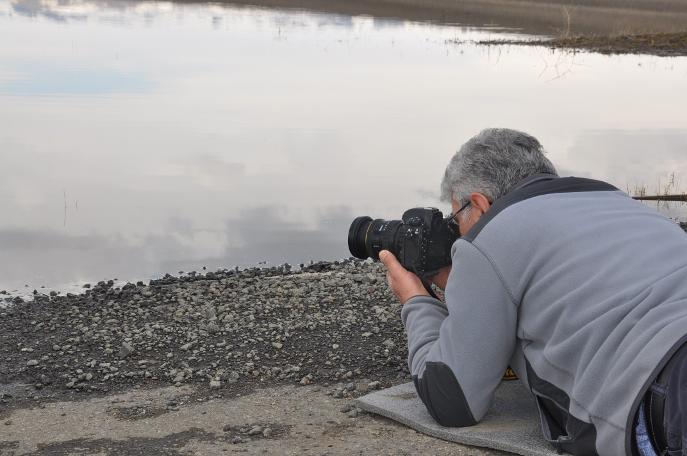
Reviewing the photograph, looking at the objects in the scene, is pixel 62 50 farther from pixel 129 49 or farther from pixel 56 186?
pixel 56 186

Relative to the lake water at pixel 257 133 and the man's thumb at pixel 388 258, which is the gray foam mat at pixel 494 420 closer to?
the man's thumb at pixel 388 258

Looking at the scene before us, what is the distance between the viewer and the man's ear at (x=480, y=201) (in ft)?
9.93

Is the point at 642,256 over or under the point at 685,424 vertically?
over

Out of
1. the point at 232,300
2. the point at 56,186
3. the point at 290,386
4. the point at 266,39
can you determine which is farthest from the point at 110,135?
the point at 266,39

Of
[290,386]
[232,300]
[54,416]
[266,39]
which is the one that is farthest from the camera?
[266,39]

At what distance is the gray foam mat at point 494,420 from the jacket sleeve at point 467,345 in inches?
2.1

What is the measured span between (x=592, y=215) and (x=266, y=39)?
20.5 meters

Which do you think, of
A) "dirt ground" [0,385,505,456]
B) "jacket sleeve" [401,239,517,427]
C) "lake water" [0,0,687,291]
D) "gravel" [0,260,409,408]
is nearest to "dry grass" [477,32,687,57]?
"lake water" [0,0,687,291]

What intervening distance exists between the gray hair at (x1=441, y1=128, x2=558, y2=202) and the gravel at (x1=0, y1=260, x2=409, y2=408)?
1355mm

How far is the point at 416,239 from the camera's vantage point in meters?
3.40

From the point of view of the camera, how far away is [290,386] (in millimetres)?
4270

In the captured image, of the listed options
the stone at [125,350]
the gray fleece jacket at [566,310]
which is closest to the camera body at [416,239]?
the gray fleece jacket at [566,310]

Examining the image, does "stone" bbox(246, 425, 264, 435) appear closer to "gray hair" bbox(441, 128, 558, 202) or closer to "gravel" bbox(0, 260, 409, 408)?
"gravel" bbox(0, 260, 409, 408)

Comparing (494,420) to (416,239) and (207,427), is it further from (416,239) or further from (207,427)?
(207,427)
